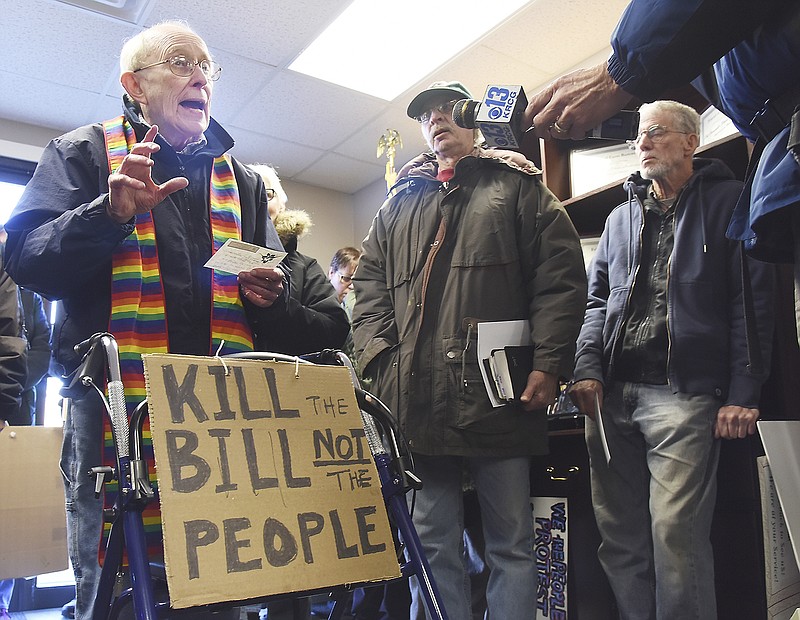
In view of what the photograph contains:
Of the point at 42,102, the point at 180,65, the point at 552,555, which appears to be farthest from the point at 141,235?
the point at 42,102

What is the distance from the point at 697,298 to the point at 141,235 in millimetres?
1399

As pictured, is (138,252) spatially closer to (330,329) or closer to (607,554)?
(330,329)

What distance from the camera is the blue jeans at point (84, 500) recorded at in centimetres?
118

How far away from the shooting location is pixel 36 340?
3238mm

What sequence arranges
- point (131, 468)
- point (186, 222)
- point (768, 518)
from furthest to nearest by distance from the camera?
point (768, 518), point (186, 222), point (131, 468)

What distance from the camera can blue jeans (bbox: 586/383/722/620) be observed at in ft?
5.61

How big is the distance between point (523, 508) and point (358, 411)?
64cm

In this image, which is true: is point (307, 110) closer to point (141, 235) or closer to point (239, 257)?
point (141, 235)

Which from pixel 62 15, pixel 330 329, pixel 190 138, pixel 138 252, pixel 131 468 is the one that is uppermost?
pixel 62 15

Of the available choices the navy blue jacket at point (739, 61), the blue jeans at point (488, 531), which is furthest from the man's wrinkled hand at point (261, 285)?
the navy blue jacket at point (739, 61)

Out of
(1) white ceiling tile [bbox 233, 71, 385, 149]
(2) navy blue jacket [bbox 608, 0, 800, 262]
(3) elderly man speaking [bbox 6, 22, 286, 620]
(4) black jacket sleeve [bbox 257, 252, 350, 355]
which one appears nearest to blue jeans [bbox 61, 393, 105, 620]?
(3) elderly man speaking [bbox 6, 22, 286, 620]

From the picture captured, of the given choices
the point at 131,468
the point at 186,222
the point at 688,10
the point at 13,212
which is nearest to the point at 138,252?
the point at 186,222

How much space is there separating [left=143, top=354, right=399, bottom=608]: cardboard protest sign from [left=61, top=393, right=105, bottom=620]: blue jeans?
0.27 meters

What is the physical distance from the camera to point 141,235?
52.9 inches
